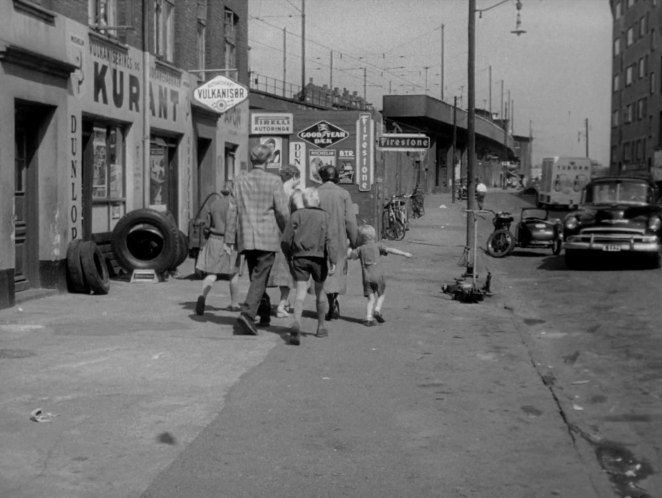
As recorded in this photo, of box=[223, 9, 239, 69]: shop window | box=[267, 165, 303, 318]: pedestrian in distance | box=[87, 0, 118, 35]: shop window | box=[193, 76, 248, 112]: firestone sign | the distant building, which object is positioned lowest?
box=[267, 165, 303, 318]: pedestrian in distance

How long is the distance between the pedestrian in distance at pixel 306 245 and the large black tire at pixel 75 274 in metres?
4.97

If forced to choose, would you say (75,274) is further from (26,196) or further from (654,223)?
(654,223)

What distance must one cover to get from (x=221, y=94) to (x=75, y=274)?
262 inches

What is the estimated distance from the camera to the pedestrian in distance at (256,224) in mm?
10422

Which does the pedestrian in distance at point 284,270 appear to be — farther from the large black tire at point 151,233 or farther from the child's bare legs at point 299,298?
the large black tire at point 151,233

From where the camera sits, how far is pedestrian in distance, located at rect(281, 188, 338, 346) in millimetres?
10195

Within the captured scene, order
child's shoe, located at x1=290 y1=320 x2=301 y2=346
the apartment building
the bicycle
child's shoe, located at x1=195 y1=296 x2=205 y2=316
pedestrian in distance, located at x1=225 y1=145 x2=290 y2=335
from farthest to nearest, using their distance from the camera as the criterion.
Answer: the bicycle → the apartment building → child's shoe, located at x1=195 y1=296 x2=205 y2=316 → pedestrian in distance, located at x1=225 y1=145 x2=290 y2=335 → child's shoe, located at x1=290 y1=320 x2=301 y2=346

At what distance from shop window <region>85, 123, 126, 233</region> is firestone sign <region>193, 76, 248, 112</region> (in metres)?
2.65

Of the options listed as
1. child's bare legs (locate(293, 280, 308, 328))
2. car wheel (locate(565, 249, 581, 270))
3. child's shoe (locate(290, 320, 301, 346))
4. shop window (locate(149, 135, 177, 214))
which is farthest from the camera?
car wheel (locate(565, 249, 581, 270))

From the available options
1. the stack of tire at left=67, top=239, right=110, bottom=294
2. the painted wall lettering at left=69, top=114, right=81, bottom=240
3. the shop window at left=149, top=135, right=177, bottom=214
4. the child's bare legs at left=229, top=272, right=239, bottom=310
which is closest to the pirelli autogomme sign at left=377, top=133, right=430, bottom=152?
the shop window at left=149, top=135, right=177, bottom=214

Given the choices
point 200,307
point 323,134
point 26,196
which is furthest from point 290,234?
point 323,134

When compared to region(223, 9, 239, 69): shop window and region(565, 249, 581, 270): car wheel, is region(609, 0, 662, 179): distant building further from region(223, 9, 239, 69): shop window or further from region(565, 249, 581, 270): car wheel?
region(565, 249, 581, 270): car wheel

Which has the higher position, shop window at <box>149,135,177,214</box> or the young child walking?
shop window at <box>149,135,177,214</box>

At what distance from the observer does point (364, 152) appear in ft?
97.0
